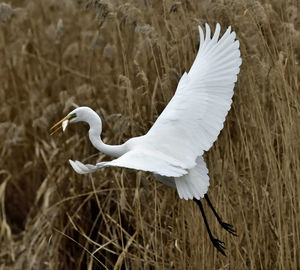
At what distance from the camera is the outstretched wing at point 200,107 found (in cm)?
163

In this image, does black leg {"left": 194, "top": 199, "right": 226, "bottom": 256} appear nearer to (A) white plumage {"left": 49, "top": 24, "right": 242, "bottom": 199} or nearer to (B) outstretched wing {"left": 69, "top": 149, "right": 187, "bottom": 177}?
(A) white plumage {"left": 49, "top": 24, "right": 242, "bottom": 199}

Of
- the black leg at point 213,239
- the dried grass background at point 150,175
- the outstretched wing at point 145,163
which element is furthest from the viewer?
the dried grass background at point 150,175

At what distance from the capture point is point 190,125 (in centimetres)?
168

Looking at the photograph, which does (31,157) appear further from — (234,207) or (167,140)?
(167,140)

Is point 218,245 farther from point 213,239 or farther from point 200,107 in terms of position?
point 200,107

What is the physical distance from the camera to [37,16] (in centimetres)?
399

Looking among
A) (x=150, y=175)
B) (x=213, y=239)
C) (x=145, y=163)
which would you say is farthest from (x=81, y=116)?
(x=150, y=175)

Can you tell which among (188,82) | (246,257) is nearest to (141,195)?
(246,257)

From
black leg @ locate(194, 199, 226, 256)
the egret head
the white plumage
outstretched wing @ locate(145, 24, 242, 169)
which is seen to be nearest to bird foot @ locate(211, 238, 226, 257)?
black leg @ locate(194, 199, 226, 256)

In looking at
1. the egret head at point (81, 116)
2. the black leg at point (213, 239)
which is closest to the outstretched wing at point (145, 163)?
the egret head at point (81, 116)

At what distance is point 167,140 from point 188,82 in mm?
244

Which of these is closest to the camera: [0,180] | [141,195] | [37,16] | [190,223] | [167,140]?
[167,140]

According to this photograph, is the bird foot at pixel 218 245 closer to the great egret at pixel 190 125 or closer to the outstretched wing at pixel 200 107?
the great egret at pixel 190 125

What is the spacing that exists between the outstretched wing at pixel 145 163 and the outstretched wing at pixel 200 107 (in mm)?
44
